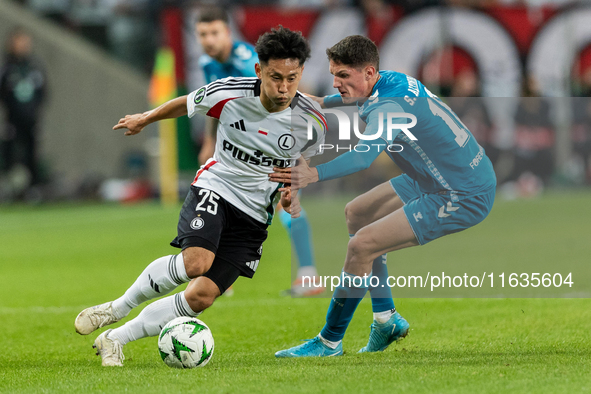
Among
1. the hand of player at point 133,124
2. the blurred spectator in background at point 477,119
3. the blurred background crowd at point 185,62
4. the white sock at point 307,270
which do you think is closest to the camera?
the hand of player at point 133,124

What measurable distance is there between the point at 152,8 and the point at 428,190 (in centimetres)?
1821

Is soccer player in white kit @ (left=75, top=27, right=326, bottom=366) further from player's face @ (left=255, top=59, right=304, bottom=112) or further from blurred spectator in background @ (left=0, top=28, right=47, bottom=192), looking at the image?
blurred spectator in background @ (left=0, top=28, right=47, bottom=192)

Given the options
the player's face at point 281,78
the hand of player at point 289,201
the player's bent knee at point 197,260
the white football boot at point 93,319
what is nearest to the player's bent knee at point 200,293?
the player's bent knee at point 197,260

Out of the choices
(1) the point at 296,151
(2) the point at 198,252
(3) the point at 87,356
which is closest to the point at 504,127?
(1) the point at 296,151

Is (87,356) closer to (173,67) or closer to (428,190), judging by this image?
(428,190)

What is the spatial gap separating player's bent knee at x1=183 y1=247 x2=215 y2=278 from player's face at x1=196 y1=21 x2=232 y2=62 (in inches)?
117

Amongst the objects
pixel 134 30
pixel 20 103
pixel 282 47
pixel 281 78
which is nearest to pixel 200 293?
pixel 281 78

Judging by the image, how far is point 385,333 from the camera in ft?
16.0

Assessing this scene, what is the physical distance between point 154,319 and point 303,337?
1283mm

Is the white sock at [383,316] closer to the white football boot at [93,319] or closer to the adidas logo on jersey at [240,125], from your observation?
the adidas logo on jersey at [240,125]

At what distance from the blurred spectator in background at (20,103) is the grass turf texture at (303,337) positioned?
8.96 m

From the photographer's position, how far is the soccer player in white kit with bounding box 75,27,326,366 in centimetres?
445

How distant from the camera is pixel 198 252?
441 centimetres

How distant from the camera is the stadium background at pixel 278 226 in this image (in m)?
4.18
